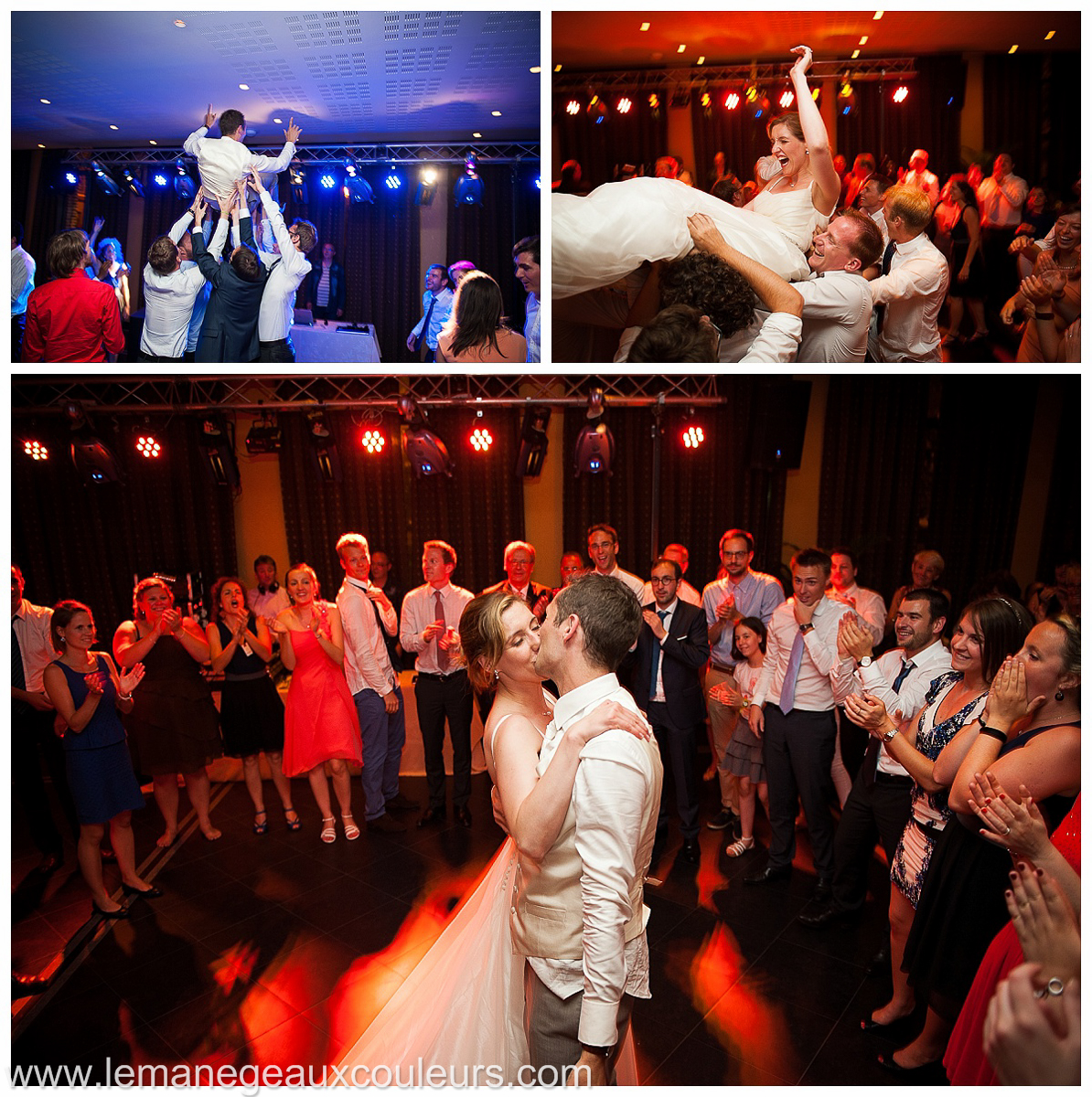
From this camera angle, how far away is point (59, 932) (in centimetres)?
345

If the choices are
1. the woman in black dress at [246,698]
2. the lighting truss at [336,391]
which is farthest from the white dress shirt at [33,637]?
the lighting truss at [336,391]

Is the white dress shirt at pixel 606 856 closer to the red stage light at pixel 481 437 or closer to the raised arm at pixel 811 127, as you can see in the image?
the raised arm at pixel 811 127

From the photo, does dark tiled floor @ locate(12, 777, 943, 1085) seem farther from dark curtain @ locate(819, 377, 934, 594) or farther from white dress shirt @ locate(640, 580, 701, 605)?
dark curtain @ locate(819, 377, 934, 594)

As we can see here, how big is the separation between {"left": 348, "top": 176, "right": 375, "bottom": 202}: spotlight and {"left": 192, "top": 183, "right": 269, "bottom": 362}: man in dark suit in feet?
0.67

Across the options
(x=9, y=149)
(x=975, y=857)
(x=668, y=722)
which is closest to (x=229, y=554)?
(x=668, y=722)

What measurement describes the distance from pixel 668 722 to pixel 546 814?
7.95 feet

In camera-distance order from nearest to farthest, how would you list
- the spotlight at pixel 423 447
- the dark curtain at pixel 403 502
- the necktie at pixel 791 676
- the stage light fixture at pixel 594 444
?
the necktie at pixel 791 676, the stage light fixture at pixel 594 444, the spotlight at pixel 423 447, the dark curtain at pixel 403 502

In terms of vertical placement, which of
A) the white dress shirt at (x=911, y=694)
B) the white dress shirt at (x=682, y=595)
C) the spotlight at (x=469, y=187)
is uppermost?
the spotlight at (x=469, y=187)

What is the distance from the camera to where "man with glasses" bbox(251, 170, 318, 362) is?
84.0 inches

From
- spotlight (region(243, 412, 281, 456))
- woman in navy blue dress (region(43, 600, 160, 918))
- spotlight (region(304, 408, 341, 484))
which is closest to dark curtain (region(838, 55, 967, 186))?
woman in navy blue dress (region(43, 600, 160, 918))

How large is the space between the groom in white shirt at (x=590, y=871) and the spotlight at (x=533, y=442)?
5339 millimetres

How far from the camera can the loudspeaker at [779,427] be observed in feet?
23.9

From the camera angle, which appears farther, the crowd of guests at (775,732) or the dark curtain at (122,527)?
the dark curtain at (122,527)

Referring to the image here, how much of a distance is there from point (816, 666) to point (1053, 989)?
207 centimetres
